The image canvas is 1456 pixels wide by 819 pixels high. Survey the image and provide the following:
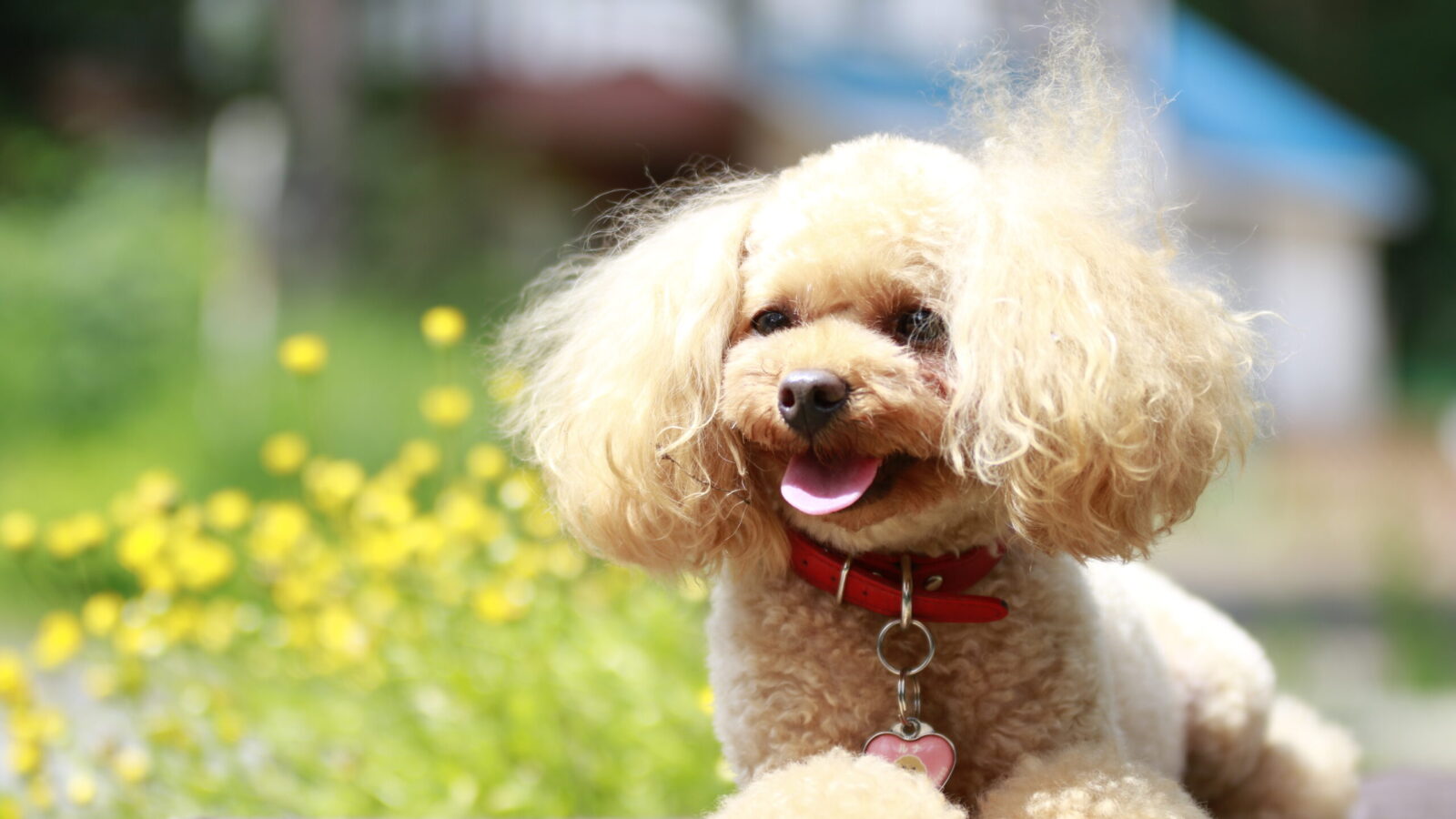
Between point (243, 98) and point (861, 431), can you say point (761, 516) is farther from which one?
point (243, 98)

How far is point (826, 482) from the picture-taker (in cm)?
139

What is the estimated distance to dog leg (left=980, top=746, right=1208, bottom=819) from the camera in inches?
52.5

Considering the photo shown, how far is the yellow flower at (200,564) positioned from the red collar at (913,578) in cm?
140

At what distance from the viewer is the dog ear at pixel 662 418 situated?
4.93 feet

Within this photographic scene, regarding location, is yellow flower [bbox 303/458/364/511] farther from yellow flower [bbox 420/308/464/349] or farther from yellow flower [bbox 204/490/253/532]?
yellow flower [bbox 420/308/464/349]

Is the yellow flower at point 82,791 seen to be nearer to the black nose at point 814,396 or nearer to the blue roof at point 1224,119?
the black nose at point 814,396

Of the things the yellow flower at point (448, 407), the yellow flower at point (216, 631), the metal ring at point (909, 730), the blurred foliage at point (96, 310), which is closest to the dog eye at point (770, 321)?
the metal ring at point (909, 730)

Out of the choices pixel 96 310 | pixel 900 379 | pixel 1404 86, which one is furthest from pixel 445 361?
pixel 1404 86

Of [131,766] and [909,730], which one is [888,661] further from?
[131,766]

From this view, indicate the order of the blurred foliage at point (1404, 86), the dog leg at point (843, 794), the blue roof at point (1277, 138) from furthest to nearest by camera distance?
the blurred foliage at point (1404, 86) < the blue roof at point (1277, 138) < the dog leg at point (843, 794)

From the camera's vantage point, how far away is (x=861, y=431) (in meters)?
1.35

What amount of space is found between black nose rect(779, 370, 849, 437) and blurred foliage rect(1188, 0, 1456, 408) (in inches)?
563

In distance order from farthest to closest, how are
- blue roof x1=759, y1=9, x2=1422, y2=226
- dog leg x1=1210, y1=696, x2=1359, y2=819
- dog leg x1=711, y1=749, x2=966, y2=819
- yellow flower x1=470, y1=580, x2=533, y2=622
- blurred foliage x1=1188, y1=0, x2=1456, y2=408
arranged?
blurred foliage x1=1188, y1=0, x2=1456, y2=408, blue roof x1=759, y1=9, x2=1422, y2=226, yellow flower x1=470, y1=580, x2=533, y2=622, dog leg x1=1210, y1=696, x2=1359, y2=819, dog leg x1=711, y1=749, x2=966, y2=819

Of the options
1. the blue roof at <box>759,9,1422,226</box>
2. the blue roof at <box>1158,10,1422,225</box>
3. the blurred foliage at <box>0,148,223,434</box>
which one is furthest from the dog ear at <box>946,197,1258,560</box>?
the blue roof at <box>1158,10,1422,225</box>
